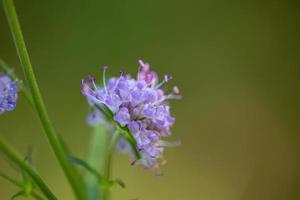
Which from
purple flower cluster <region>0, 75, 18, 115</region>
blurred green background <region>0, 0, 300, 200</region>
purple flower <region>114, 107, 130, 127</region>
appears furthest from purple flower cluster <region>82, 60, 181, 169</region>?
blurred green background <region>0, 0, 300, 200</region>

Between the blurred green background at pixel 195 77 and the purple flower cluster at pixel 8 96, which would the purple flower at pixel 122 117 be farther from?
the blurred green background at pixel 195 77

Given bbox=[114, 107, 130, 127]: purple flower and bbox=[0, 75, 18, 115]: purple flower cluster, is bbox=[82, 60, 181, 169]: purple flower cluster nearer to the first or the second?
bbox=[114, 107, 130, 127]: purple flower

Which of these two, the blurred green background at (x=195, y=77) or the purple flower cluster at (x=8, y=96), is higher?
the blurred green background at (x=195, y=77)

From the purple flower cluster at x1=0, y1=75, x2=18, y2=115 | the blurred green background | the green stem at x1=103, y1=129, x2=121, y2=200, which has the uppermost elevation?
the blurred green background

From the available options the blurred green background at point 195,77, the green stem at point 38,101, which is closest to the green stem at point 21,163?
the green stem at point 38,101

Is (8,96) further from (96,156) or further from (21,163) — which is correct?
(96,156)

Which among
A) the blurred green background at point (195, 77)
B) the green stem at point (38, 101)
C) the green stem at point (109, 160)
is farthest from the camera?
the blurred green background at point (195, 77)

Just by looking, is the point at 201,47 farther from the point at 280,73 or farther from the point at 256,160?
the point at 256,160
